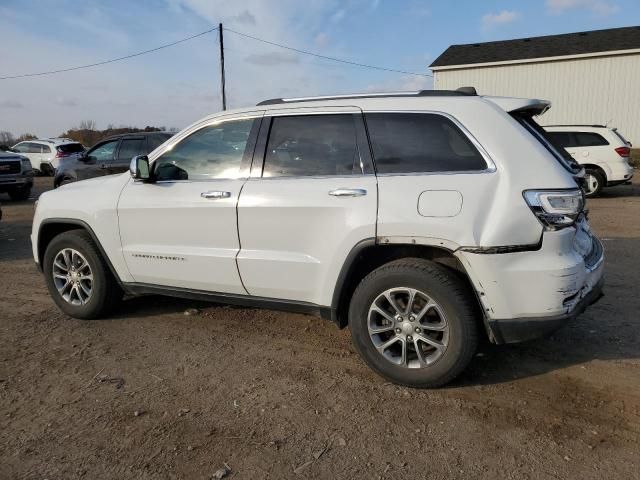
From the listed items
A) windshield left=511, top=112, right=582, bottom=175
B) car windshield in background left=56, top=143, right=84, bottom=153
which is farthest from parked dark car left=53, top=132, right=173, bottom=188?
car windshield in background left=56, top=143, right=84, bottom=153

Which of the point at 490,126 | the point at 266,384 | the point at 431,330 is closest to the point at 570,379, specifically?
the point at 431,330

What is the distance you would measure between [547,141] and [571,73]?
2529 cm

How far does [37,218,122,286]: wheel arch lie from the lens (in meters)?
4.60

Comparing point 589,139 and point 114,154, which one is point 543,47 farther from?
point 114,154

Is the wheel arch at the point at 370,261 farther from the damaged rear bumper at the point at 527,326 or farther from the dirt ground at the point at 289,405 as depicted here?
the dirt ground at the point at 289,405

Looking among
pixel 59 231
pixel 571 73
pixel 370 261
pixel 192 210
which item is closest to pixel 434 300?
pixel 370 261

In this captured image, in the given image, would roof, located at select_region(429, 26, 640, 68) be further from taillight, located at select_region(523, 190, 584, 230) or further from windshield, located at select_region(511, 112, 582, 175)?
taillight, located at select_region(523, 190, 584, 230)

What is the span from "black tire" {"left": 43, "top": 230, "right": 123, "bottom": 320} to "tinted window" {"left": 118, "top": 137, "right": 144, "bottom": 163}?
22.1 ft

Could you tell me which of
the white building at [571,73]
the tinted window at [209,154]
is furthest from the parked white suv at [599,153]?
the white building at [571,73]

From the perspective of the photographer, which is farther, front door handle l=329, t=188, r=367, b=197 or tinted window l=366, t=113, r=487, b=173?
front door handle l=329, t=188, r=367, b=197

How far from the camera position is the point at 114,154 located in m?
11.5

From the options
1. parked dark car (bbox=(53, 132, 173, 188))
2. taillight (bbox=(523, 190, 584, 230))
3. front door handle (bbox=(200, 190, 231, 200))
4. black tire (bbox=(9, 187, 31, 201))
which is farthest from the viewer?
black tire (bbox=(9, 187, 31, 201))

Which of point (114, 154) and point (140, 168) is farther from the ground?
point (114, 154)

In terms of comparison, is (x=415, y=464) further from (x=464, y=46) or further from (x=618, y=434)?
(x=464, y=46)
